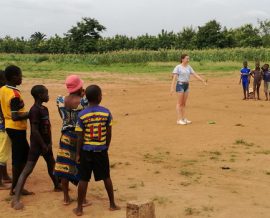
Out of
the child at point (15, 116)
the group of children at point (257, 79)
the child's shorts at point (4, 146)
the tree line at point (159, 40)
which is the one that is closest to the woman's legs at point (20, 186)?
the child at point (15, 116)

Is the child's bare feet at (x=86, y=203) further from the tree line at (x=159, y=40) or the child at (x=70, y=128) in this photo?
the tree line at (x=159, y=40)

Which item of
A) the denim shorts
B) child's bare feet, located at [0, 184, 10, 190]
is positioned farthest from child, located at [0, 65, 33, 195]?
the denim shorts

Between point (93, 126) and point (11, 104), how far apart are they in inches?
45.7

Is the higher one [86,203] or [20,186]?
[20,186]

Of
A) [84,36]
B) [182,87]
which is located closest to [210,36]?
[84,36]

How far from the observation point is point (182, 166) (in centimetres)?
691

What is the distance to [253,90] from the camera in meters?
16.0

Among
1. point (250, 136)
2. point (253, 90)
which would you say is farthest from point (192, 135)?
point (253, 90)

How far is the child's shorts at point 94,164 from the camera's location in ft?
15.8

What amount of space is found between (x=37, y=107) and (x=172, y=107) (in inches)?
345

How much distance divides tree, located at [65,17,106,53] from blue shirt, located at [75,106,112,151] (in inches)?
1857

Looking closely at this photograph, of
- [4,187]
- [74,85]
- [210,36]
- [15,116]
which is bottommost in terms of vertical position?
[4,187]

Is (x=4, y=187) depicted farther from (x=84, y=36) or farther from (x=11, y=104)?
(x=84, y=36)

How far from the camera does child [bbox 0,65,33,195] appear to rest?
5.32 m
